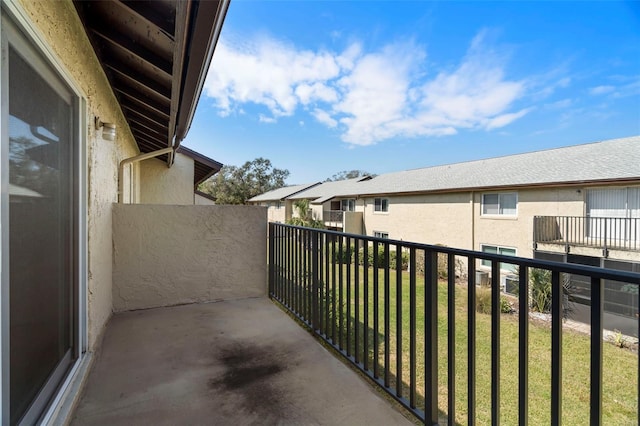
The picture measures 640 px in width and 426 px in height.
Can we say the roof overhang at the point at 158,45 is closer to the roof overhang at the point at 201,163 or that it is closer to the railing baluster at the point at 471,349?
the railing baluster at the point at 471,349

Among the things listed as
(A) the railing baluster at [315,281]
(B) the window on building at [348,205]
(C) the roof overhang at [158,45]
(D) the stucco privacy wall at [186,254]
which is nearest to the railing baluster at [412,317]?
(A) the railing baluster at [315,281]

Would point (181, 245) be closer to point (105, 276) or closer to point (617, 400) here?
point (105, 276)

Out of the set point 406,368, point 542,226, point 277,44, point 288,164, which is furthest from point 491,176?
point 288,164

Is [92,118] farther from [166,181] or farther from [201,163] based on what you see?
[201,163]

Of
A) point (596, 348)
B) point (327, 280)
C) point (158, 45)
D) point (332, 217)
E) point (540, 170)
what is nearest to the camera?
point (596, 348)

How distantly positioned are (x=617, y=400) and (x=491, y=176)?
38.2 feet

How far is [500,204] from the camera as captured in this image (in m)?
13.4

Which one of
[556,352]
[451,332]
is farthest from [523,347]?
[451,332]

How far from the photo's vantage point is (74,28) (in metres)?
2.26

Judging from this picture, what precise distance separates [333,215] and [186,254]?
18174mm

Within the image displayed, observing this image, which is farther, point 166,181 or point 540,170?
point 540,170

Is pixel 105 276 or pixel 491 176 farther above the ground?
pixel 491 176

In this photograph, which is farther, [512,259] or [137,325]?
[137,325]

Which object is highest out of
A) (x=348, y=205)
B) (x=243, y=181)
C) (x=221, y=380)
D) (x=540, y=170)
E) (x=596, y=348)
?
(x=243, y=181)
